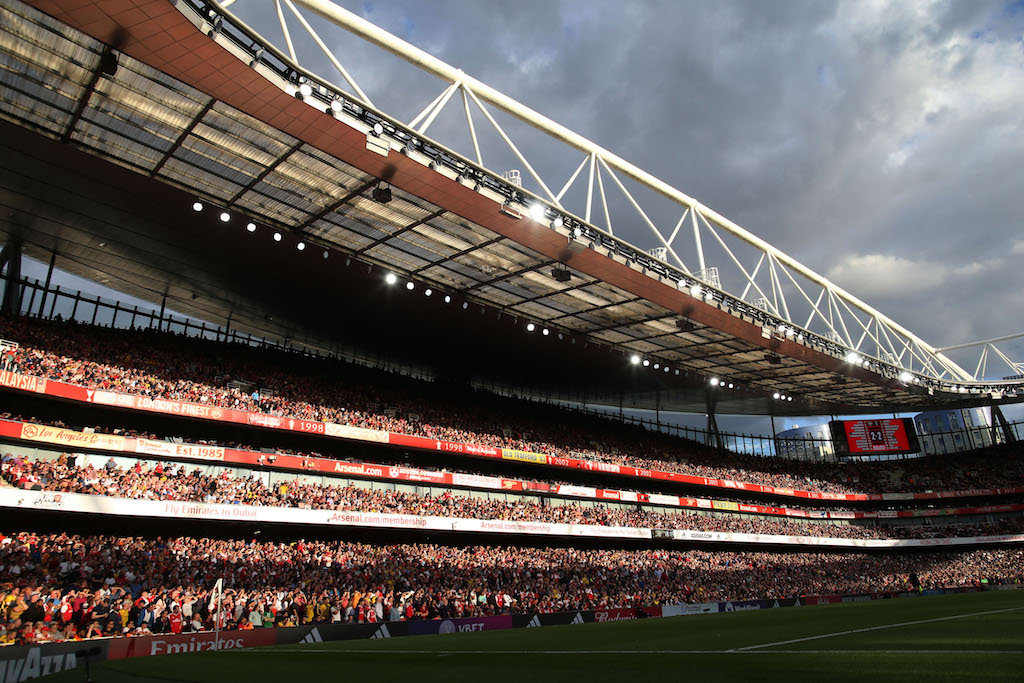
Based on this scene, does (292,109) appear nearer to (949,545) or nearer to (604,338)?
(604,338)

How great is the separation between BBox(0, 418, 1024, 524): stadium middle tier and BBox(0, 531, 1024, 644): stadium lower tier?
3.32m

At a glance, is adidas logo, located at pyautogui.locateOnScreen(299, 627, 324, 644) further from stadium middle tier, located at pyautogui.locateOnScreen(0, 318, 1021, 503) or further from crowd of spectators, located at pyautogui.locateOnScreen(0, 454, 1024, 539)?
stadium middle tier, located at pyautogui.locateOnScreen(0, 318, 1021, 503)

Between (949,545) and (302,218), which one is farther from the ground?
(302,218)

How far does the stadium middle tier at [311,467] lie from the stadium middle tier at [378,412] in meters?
1.26

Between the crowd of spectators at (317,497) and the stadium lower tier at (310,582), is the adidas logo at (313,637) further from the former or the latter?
the crowd of spectators at (317,497)

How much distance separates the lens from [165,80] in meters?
17.9

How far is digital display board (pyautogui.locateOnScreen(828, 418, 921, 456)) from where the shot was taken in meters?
61.2

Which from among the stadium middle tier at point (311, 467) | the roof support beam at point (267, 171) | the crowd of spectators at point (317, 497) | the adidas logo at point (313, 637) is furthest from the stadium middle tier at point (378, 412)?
the adidas logo at point (313, 637)

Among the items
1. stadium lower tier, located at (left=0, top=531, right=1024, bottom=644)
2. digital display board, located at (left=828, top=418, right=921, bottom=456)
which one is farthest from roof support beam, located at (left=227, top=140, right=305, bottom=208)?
digital display board, located at (left=828, top=418, right=921, bottom=456)

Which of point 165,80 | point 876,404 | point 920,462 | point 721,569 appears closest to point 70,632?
point 165,80

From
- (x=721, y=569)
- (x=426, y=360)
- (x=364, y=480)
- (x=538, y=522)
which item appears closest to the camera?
(x=364, y=480)

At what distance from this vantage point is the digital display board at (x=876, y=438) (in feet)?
201

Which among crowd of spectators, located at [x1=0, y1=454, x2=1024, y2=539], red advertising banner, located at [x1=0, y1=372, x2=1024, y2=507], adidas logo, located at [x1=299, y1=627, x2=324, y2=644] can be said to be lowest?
adidas logo, located at [x1=299, y1=627, x2=324, y2=644]

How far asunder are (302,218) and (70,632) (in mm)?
15681
